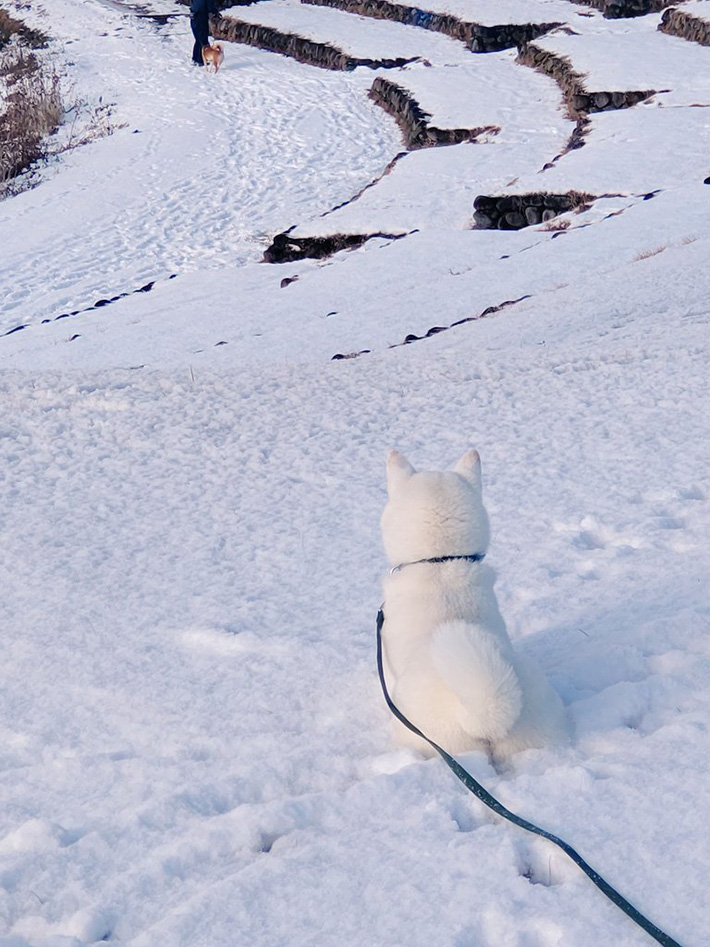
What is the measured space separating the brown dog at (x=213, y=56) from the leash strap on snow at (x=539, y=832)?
2712 centimetres

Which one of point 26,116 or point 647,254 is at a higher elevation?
point 26,116

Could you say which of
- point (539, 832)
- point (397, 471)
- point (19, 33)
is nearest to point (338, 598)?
point (397, 471)

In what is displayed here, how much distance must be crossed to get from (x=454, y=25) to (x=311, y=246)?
1874 centimetres

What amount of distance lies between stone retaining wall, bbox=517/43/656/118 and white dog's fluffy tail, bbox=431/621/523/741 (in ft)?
62.7

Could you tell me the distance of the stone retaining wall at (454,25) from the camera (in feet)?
92.1

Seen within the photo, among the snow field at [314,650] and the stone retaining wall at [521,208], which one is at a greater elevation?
the snow field at [314,650]

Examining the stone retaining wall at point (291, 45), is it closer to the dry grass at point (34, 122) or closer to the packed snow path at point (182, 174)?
the packed snow path at point (182, 174)

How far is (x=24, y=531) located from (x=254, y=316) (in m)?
6.53

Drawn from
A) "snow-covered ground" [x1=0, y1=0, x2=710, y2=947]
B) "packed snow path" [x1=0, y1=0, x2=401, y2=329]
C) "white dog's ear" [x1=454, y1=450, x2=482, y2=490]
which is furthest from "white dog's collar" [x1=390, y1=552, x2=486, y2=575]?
"packed snow path" [x1=0, y1=0, x2=401, y2=329]

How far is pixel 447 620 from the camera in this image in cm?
295

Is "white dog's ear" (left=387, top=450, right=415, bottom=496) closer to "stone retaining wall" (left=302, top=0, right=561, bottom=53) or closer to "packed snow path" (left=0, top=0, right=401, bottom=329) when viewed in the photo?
"packed snow path" (left=0, top=0, right=401, bottom=329)

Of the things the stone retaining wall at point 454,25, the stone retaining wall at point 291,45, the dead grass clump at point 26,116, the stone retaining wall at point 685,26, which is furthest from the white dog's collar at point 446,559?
the stone retaining wall at point 454,25

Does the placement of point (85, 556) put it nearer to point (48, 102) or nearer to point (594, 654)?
point (594, 654)

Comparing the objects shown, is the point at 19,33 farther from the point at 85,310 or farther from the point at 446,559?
the point at 446,559
